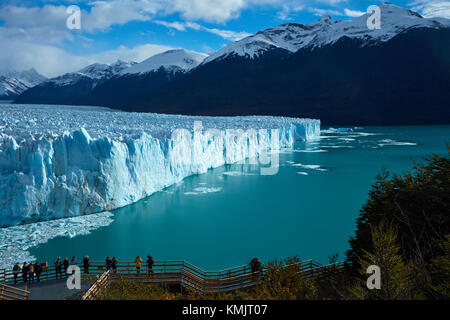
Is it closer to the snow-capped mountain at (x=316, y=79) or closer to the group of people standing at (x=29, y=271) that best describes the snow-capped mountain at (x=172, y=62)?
the snow-capped mountain at (x=316, y=79)

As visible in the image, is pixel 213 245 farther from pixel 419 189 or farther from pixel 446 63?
pixel 446 63

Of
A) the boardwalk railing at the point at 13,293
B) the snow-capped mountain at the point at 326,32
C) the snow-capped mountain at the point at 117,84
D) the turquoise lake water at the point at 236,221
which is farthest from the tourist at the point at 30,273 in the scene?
the snow-capped mountain at the point at 117,84

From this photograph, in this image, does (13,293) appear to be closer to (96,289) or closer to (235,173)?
(96,289)

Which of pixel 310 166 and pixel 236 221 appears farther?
pixel 310 166

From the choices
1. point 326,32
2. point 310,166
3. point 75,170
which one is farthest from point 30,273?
point 326,32

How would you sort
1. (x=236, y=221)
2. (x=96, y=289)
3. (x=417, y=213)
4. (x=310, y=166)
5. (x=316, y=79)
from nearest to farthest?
(x=96, y=289)
(x=417, y=213)
(x=236, y=221)
(x=310, y=166)
(x=316, y=79)

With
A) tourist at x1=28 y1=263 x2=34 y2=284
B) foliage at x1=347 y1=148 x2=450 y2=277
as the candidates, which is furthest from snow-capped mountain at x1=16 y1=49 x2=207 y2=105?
foliage at x1=347 y1=148 x2=450 y2=277

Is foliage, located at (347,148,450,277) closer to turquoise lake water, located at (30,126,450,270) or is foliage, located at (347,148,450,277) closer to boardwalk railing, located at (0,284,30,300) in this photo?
turquoise lake water, located at (30,126,450,270)
